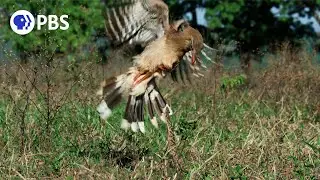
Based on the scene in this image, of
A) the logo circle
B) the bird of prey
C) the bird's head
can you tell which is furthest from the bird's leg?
the logo circle

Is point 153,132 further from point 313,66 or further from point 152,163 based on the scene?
point 313,66

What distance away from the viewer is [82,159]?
17.1 feet

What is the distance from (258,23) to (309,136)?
11.6 meters

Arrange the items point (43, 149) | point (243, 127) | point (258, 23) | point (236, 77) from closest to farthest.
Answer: point (43, 149), point (243, 127), point (236, 77), point (258, 23)

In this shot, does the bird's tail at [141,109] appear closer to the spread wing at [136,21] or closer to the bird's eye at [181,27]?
the spread wing at [136,21]

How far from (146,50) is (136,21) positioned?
0.26 meters

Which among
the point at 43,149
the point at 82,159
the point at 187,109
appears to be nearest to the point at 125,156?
the point at 82,159

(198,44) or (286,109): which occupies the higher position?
(198,44)

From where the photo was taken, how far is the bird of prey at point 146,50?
5.13m

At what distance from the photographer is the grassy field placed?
16.0 ft

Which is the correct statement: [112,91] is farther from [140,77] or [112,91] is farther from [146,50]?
[146,50]

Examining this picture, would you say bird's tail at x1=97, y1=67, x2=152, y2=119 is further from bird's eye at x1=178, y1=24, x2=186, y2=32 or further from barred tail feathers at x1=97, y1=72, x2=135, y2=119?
bird's eye at x1=178, y1=24, x2=186, y2=32

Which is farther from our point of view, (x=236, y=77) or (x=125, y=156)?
(x=236, y=77)


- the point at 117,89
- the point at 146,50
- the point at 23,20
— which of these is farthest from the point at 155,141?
the point at 23,20
